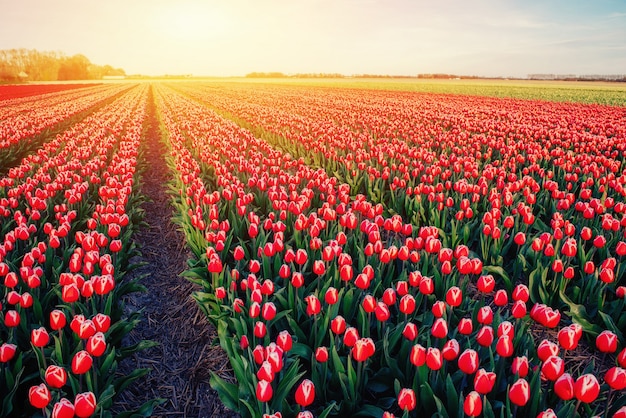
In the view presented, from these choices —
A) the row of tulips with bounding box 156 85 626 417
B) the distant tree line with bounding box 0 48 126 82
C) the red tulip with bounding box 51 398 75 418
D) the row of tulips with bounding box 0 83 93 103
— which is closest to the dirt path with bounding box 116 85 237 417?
the row of tulips with bounding box 156 85 626 417

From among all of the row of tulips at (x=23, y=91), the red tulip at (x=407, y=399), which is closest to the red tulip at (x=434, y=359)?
the red tulip at (x=407, y=399)

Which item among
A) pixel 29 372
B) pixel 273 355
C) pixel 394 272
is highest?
pixel 273 355

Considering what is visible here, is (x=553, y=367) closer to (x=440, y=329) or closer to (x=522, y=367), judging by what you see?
(x=522, y=367)

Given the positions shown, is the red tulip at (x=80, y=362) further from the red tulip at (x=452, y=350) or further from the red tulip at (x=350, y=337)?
the red tulip at (x=452, y=350)

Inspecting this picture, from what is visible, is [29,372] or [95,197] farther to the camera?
[95,197]

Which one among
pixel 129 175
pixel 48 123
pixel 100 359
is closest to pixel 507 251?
pixel 100 359

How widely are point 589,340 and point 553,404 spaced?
4.39 ft

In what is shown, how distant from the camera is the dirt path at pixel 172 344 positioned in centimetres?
341

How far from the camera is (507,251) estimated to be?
4965mm

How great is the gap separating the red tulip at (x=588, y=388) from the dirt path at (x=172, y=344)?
2.38 m

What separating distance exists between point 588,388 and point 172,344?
350 cm

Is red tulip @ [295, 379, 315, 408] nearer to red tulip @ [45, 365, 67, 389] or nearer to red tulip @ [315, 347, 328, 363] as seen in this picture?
red tulip @ [315, 347, 328, 363]

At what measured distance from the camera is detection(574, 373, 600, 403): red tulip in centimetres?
195

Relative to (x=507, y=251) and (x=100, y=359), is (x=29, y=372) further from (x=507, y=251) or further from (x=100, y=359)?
(x=507, y=251)
